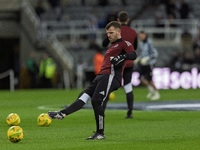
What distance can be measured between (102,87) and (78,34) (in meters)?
28.2

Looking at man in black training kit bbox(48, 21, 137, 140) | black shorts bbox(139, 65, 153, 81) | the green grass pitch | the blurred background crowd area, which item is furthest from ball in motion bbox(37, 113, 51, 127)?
the blurred background crowd area

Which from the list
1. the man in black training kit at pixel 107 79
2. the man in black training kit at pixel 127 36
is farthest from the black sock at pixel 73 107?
the man in black training kit at pixel 127 36

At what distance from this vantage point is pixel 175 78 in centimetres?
3338

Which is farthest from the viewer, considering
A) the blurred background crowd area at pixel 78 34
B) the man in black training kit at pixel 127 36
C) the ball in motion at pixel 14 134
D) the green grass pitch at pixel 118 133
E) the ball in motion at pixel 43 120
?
the blurred background crowd area at pixel 78 34

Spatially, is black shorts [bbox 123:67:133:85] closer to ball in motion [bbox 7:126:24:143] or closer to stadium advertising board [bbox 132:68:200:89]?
ball in motion [bbox 7:126:24:143]

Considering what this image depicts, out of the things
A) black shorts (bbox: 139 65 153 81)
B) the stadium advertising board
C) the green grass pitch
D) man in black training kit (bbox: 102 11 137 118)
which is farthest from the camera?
the stadium advertising board

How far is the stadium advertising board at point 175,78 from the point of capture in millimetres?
32938

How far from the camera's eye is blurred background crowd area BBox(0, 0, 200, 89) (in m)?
36.6

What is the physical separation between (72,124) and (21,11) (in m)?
27.7

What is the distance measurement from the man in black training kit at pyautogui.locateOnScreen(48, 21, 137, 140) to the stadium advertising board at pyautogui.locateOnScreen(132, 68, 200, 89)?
71.4ft

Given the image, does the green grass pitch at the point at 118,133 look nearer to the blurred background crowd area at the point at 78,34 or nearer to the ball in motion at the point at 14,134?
the ball in motion at the point at 14,134

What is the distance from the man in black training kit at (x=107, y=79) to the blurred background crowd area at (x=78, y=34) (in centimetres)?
2230

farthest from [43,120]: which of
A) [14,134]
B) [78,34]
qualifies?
[78,34]

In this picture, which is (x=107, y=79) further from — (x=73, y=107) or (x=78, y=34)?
(x=78, y=34)
